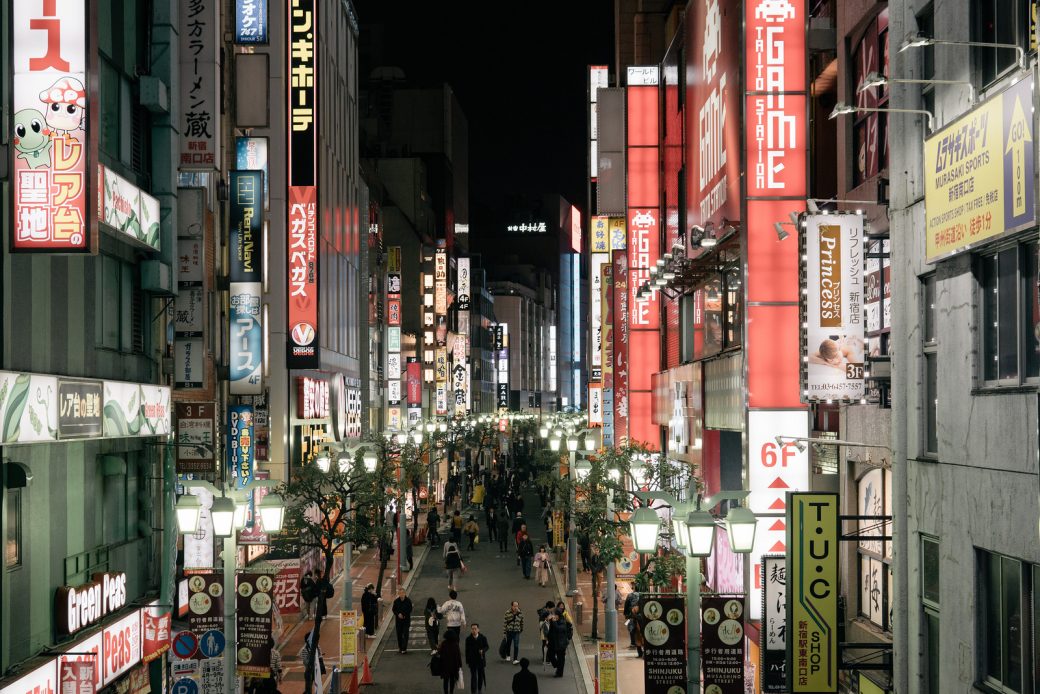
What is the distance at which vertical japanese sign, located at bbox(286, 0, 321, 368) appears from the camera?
135 ft

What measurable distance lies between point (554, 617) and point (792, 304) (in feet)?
36.2

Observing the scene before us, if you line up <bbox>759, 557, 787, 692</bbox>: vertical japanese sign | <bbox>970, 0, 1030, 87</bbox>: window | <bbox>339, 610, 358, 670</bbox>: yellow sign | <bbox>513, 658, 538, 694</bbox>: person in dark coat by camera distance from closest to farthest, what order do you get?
1. <bbox>970, 0, 1030, 87</bbox>: window
2. <bbox>759, 557, 787, 692</bbox>: vertical japanese sign
3. <bbox>513, 658, 538, 694</bbox>: person in dark coat
4. <bbox>339, 610, 358, 670</bbox>: yellow sign

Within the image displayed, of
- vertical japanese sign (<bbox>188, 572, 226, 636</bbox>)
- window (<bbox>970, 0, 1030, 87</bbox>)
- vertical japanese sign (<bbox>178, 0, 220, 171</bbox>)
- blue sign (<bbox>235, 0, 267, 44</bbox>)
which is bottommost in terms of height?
vertical japanese sign (<bbox>188, 572, 226, 636</bbox>)

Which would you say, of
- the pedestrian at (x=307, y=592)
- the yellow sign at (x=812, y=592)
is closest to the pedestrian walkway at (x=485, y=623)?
the pedestrian at (x=307, y=592)

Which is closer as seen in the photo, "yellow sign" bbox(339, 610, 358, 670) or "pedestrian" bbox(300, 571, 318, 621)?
"yellow sign" bbox(339, 610, 358, 670)

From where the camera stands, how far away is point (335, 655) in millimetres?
32438

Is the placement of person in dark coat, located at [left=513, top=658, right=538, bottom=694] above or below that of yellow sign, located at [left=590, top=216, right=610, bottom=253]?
below

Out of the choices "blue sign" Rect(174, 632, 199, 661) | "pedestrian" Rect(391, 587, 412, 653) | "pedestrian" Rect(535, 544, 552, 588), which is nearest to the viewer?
"blue sign" Rect(174, 632, 199, 661)

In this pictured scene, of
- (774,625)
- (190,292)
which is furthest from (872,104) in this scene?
(190,292)

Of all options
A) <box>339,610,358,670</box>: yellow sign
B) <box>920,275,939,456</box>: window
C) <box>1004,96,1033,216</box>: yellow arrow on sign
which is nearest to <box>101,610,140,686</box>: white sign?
<box>339,610,358,670</box>: yellow sign

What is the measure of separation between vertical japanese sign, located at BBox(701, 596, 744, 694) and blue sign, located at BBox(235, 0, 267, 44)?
25.4 meters

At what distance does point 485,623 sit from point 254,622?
57.3ft

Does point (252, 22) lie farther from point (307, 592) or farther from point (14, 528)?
point (14, 528)

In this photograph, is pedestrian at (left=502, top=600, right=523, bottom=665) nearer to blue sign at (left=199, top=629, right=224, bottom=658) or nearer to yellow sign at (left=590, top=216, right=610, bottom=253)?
blue sign at (left=199, top=629, right=224, bottom=658)
